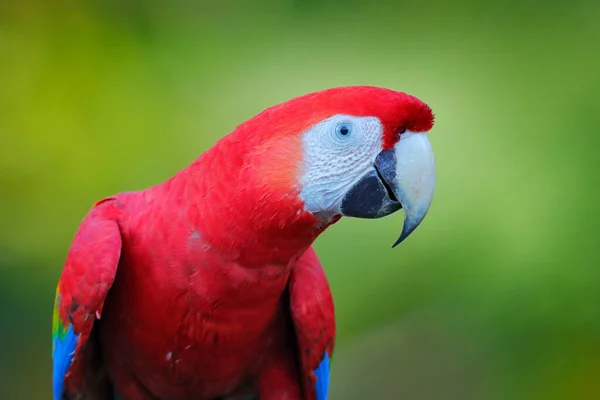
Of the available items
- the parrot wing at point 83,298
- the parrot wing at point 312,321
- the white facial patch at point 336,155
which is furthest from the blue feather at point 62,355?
the white facial patch at point 336,155

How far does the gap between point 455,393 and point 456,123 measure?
95 cm

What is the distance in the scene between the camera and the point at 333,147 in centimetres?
108

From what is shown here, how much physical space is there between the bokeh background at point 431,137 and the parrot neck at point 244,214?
106cm

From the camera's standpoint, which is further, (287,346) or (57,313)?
(287,346)

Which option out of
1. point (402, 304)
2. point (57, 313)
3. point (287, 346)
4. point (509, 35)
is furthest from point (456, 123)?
point (57, 313)

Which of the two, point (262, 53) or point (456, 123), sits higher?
point (262, 53)

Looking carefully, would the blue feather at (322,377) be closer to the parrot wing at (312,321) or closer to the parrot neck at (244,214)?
the parrot wing at (312,321)

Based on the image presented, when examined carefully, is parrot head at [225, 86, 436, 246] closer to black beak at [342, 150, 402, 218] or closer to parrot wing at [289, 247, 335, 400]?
black beak at [342, 150, 402, 218]

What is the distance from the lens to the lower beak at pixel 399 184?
109 centimetres

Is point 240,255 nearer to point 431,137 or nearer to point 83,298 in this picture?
point 83,298

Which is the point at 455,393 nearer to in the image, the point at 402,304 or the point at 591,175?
the point at 402,304

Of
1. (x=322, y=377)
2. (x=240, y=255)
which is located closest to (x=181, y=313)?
(x=240, y=255)

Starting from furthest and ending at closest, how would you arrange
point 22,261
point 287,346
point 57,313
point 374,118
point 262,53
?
point 262,53 → point 22,261 → point 287,346 → point 57,313 → point 374,118

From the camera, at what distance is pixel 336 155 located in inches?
42.8
